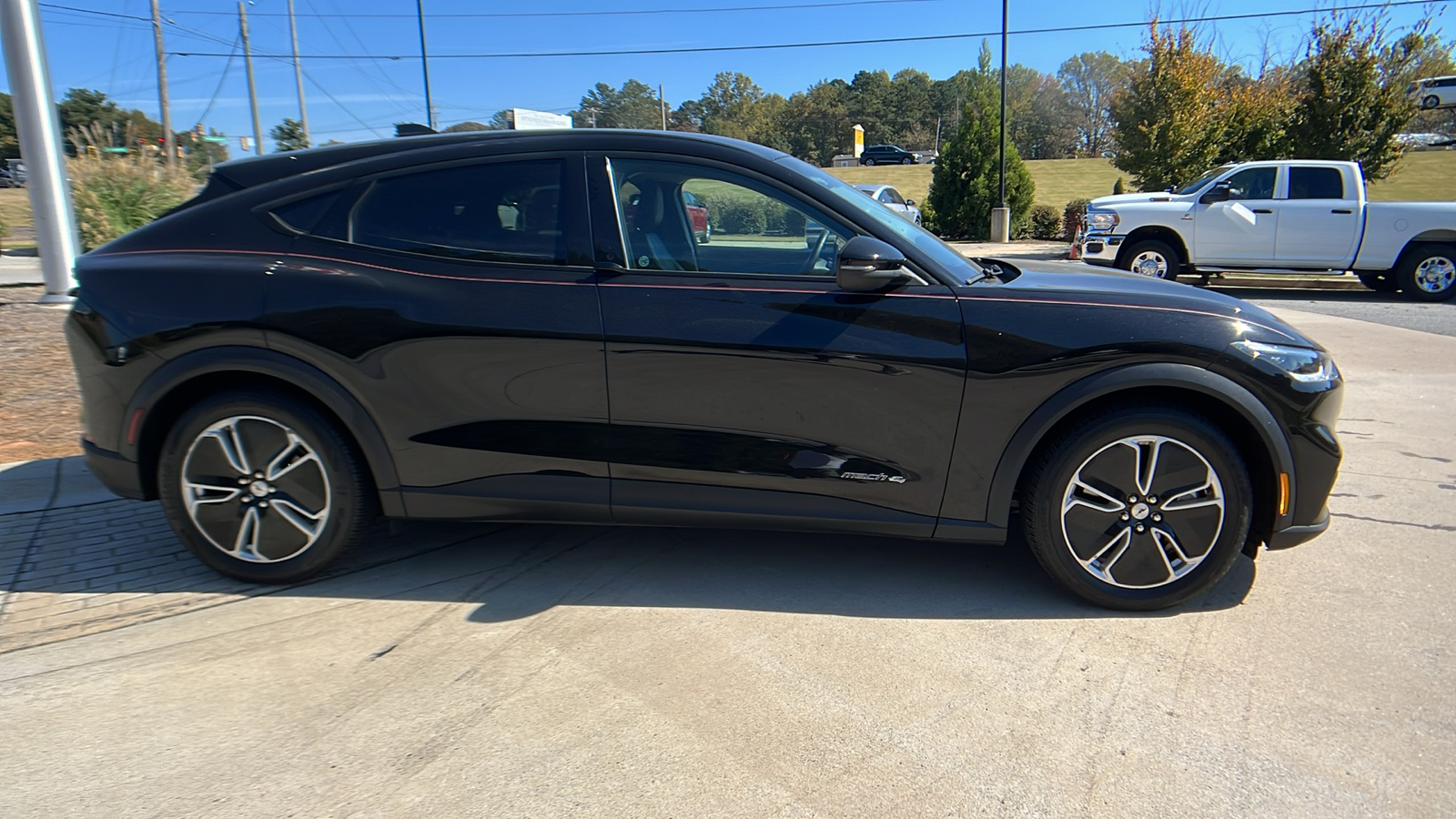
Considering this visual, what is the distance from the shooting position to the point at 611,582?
3.73 metres

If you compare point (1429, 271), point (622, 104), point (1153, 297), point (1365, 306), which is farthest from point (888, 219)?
point (622, 104)

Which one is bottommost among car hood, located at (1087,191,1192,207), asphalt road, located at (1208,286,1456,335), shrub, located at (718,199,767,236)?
asphalt road, located at (1208,286,1456,335)

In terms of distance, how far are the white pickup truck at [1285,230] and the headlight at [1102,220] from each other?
14mm

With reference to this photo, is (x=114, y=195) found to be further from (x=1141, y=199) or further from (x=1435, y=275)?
(x=1435, y=275)

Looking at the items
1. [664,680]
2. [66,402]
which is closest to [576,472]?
[664,680]

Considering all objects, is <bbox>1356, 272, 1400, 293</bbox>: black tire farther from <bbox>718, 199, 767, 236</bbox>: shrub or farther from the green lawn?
the green lawn

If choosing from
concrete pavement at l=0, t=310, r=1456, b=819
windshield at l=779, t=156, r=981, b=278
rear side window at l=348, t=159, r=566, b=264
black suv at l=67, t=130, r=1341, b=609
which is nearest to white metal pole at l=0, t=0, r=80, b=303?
concrete pavement at l=0, t=310, r=1456, b=819

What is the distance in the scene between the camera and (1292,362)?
329 centimetres

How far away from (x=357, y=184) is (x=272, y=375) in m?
0.83

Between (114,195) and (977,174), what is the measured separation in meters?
20.3

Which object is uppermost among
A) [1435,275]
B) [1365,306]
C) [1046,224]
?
[1046,224]

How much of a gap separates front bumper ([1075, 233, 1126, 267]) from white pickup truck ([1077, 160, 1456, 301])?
1 centimetres

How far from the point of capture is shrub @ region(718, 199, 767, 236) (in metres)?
3.52

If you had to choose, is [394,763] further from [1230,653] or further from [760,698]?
[1230,653]
